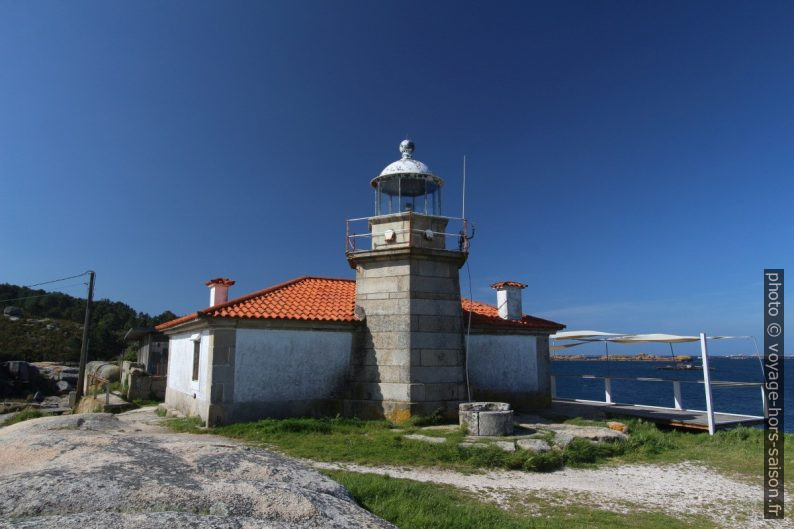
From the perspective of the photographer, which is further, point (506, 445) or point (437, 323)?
point (437, 323)

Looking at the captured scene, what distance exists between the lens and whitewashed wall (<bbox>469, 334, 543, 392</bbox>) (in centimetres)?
1557

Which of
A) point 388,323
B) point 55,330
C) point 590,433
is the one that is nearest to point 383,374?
point 388,323

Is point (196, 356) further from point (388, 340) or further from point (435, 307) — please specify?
point (435, 307)

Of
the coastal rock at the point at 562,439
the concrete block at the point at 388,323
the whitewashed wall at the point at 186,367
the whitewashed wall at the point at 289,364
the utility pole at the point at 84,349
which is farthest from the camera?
the utility pole at the point at 84,349

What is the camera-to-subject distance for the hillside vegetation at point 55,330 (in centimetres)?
4622

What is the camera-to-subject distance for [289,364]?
1358 cm

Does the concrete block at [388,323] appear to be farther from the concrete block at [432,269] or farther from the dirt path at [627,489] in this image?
the dirt path at [627,489]

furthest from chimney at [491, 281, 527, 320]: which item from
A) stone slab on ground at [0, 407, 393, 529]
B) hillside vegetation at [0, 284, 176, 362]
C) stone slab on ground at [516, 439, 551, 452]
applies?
hillside vegetation at [0, 284, 176, 362]

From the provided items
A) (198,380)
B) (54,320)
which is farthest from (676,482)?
(54,320)

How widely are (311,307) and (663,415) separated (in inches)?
465

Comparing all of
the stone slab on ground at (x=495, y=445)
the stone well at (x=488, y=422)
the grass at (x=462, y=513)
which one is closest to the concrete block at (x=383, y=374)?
the stone well at (x=488, y=422)

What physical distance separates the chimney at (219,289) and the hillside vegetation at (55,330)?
3234 centimetres

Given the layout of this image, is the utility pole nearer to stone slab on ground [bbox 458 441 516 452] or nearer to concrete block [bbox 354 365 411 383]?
concrete block [bbox 354 365 411 383]

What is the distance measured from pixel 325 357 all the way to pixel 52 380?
104 ft
